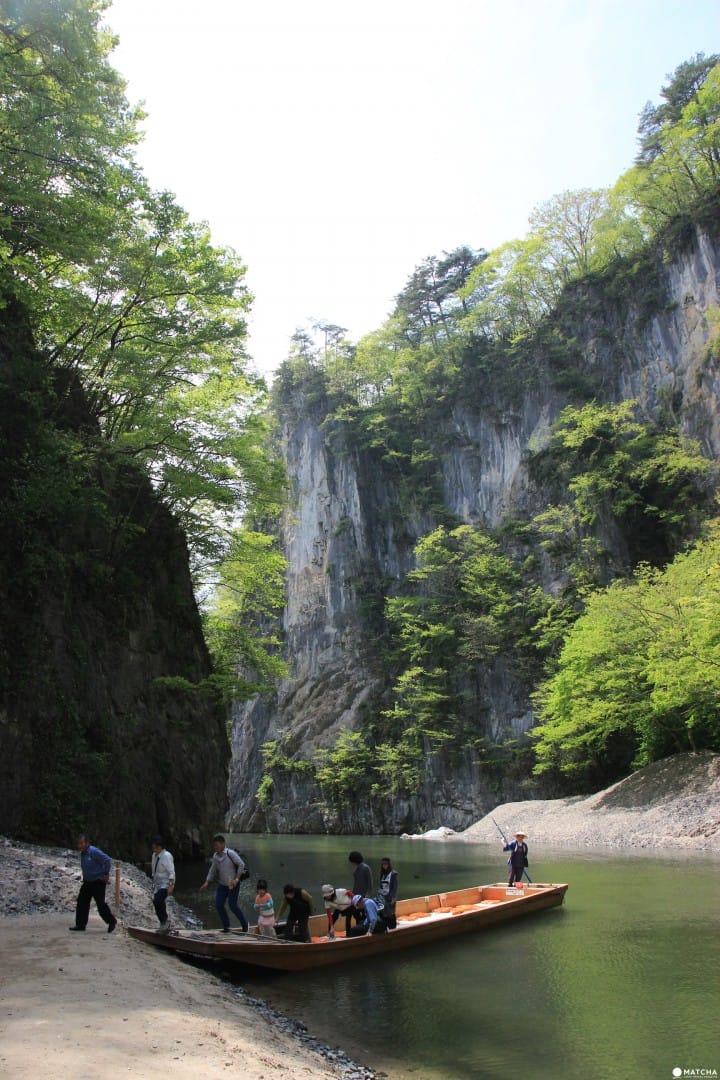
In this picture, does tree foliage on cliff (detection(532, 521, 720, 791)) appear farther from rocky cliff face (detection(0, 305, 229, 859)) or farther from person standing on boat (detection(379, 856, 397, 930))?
person standing on boat (detection(379, 856, 397, 930))

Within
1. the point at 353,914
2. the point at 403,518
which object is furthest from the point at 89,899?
the point at 403,518

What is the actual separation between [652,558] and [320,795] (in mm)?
25237

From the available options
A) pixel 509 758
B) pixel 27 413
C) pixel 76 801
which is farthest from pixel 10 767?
pixel 509 758

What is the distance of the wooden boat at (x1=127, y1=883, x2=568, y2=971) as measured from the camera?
9.32 m

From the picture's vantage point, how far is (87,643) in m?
17.5

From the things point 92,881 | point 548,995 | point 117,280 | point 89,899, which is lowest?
point 548,995

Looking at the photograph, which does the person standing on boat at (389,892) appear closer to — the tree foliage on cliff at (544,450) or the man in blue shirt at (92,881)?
the man in blue shirt at (92,881)

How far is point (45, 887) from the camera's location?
437 inches

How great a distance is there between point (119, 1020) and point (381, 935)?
5.52m

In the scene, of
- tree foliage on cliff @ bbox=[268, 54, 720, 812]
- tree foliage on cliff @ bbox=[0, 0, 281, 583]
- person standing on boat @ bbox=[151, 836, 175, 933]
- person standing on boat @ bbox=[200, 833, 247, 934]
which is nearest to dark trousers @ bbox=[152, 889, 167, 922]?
person standing on boat @ bbox=[151, 836, 175, 933]

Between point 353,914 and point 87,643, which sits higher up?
point 87,643

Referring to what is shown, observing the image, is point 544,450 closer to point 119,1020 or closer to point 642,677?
point 642,677

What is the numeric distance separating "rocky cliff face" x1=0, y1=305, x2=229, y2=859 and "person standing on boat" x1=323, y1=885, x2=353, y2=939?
616cm

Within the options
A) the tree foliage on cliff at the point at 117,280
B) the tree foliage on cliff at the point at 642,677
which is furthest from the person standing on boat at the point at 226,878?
the tree foliage on cliff at the point at 642,677
